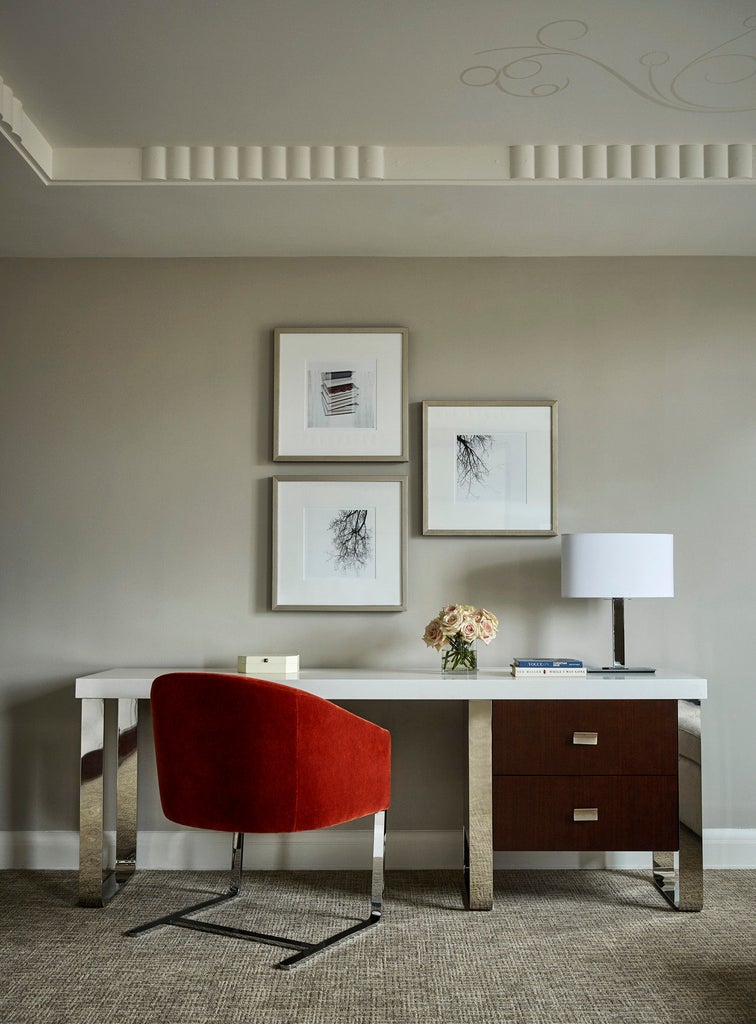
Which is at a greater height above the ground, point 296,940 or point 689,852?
point 689,852

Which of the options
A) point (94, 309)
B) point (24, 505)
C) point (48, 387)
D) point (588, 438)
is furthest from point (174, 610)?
point (588, 438)

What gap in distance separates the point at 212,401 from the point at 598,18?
1938 mm

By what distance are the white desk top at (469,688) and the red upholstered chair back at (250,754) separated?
32 cm

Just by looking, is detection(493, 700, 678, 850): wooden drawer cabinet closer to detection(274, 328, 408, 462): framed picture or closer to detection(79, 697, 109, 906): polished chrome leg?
detection(274, 328, 408, 462): framed picture

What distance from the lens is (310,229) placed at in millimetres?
3316

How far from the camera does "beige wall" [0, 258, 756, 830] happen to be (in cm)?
347

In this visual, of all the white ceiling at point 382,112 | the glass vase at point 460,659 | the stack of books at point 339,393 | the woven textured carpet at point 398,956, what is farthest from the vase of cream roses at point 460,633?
the white ceiling at point 382,112

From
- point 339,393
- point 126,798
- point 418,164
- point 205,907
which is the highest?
point 418,164

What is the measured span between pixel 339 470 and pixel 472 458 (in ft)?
1.71

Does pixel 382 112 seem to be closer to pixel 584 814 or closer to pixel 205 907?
pixel 584 814

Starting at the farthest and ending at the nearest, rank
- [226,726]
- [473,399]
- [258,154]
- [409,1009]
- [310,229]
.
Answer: [473,399], [310,229], [258,154], [226,726], [409,1009]

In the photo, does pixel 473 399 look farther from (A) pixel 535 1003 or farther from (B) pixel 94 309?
(A) pixel 535 1003

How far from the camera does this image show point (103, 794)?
10.3ft

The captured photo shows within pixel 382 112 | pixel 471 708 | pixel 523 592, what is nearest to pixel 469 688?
pixel 471 708
